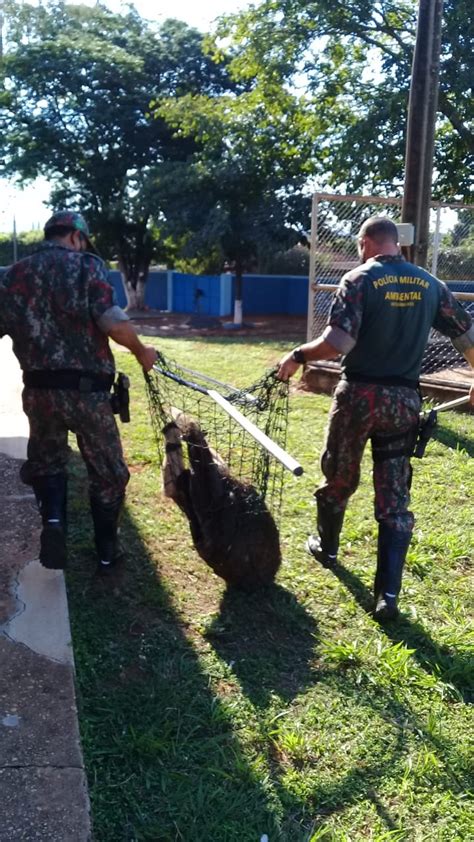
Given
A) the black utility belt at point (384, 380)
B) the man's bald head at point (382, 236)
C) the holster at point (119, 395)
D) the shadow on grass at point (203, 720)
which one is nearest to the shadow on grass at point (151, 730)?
the shadow on grass at point (203, 720)

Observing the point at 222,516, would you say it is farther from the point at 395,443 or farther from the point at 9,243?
the point at 9,243

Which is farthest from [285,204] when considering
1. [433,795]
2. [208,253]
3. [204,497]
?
[433,795]

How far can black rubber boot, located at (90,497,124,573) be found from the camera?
393 centimetres

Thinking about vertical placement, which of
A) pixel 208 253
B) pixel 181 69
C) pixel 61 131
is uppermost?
pixel 181 69

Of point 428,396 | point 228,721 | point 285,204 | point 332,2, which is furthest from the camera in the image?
point 285,204

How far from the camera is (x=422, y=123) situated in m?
6.31

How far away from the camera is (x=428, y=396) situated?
26.6 ft

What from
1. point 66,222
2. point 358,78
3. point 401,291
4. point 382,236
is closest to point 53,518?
point 66,222

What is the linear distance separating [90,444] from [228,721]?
1485 millimetres

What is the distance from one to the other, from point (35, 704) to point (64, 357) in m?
1.58

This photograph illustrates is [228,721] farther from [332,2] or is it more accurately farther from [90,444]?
[332,2]

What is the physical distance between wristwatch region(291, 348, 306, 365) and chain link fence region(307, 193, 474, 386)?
4.67m

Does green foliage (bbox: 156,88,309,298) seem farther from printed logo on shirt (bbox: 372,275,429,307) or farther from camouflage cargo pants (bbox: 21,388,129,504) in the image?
camouflage cargo pants (bbox: 21,388,129,504)

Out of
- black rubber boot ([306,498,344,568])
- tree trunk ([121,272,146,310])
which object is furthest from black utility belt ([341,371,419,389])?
tree trunk ([121,272,146,310])
